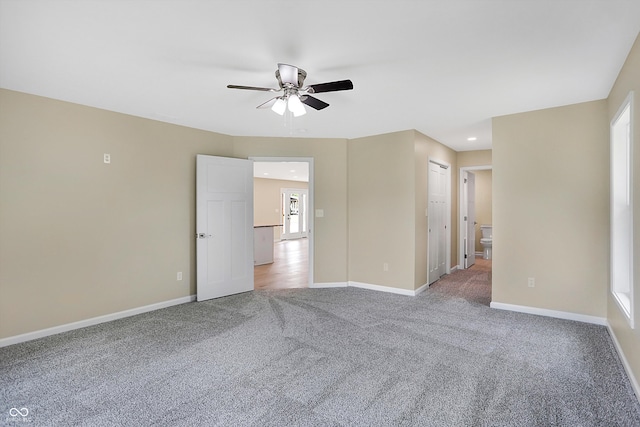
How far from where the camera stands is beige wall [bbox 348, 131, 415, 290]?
4.79 meters

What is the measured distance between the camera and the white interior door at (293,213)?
12.5 m

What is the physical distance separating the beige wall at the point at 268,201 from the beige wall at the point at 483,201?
22.0 feet

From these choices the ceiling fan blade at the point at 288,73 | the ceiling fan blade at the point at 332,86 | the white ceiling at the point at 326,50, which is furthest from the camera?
the ceiling fan blade at the point at 288,73

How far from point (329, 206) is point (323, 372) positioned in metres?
3.06

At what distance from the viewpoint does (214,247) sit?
15.2ft

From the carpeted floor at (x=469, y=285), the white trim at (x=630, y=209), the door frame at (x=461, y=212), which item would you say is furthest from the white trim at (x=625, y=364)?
the door frame at (x=461, y=212)

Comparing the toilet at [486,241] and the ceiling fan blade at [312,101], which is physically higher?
the ceiling fan blade at [312,101]

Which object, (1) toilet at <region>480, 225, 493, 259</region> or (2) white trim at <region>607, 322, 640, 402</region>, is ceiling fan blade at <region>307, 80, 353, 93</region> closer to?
(2) white trim at <region>607, 322, 640, 402</region>

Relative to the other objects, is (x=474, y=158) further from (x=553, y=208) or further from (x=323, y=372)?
(x=323, y=372)

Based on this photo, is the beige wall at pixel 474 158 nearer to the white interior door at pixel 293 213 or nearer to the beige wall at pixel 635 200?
the beige wall at pixel 635 200

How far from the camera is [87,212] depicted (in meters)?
3.56

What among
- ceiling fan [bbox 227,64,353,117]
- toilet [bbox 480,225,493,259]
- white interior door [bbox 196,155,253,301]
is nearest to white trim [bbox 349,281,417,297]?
white interior door [bbox 196,155,253,301]

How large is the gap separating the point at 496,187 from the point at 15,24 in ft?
15.2

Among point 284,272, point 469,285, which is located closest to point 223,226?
point 284,272
